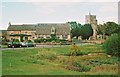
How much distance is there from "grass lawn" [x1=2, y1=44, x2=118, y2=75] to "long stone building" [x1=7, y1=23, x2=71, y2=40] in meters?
2.29

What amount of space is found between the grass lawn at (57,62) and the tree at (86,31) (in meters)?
1.56

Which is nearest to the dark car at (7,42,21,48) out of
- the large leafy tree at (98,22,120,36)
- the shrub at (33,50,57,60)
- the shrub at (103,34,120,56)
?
the shrub at (33,50,57,60)

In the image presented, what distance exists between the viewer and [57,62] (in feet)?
53.5

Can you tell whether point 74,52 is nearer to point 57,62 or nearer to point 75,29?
point 57,62

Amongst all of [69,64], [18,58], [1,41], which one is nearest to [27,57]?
[18,58]

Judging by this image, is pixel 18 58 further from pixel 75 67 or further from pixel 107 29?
pixel 107 29

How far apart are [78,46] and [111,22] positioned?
9.99 ft

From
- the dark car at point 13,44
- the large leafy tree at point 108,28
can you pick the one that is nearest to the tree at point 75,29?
the large leafy tree at point 108,28

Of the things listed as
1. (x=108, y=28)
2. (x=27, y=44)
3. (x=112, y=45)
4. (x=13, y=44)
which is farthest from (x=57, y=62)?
(x=108, y=28)

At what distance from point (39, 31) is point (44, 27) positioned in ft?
1.87

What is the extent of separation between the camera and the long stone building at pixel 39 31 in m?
20.9

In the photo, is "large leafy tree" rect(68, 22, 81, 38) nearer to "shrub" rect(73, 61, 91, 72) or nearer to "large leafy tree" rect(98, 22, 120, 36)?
"large leafy tree" rect(98, 22, 120, 36)

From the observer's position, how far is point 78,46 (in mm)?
19203

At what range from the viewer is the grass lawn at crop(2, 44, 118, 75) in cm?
1356
